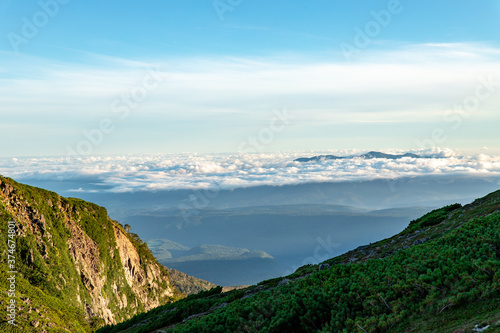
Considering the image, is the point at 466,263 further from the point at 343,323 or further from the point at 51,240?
the point at 51,240

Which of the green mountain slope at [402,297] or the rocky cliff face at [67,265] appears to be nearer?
the green mountain slope at [402,297]

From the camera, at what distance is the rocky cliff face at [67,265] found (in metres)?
102

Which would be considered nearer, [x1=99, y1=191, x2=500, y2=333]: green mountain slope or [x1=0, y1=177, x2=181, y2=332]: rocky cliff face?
[x1=99, y1=191, x2=500, y2=333]: green mountain slope

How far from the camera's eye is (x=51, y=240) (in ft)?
441

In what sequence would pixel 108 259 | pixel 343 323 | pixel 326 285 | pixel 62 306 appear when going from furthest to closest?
pixel 108 259 → pixel 62 306 → pixel 326 285 → pixel 343 323

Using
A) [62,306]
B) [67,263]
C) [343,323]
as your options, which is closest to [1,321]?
[62,306]

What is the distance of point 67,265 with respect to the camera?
13512 cm

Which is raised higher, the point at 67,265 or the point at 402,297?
the point at 67,265

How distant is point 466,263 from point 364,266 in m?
9.99

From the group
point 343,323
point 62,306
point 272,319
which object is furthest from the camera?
point 62,306

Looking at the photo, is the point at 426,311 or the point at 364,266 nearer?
the point at 426,311

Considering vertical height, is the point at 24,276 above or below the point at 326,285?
above

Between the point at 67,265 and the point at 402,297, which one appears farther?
the point at 67,265

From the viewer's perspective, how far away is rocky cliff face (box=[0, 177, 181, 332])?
335 feet
